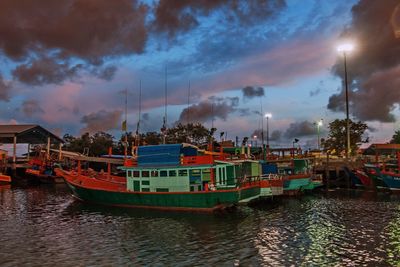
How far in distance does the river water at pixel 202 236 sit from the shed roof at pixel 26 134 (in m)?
39.6

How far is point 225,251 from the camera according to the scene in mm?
19375

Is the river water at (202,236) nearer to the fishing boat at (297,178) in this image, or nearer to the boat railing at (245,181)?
the boat railing at (245,181)

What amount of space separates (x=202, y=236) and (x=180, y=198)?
27.7 ft

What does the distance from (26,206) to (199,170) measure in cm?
1681

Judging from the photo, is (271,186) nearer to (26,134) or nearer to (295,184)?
(295,184)

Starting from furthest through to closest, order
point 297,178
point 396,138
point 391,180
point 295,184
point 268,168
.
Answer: point 396,138 → point 391,180 → point 268,168 → point 297,178 → point 295,184

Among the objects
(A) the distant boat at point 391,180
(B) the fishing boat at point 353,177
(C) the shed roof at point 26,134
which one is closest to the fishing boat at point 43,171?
(C) the shed roof at point 26,134

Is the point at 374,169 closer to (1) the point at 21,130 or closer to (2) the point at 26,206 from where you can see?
(2) the point at 26,206

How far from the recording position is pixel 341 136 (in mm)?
84375

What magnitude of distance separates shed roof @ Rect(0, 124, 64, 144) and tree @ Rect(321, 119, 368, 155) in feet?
196

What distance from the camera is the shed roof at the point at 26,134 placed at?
70.8 meters

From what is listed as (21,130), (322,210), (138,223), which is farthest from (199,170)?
(21,130)

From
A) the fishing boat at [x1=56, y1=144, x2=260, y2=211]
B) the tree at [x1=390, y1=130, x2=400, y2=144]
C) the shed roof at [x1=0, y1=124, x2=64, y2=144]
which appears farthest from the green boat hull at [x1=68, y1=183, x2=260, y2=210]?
the tree at [x1=390, y1=130, x2=400, y2=144]

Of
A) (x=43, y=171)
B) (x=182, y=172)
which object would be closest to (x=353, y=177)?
(x=182, y=172)
